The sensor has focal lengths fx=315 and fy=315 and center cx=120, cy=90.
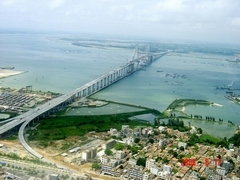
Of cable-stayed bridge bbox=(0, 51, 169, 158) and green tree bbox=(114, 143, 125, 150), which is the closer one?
green tree bbox=(114, 143, 125, 150)

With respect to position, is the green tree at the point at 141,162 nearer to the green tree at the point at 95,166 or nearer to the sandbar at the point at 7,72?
the green tree at the point at 95,166

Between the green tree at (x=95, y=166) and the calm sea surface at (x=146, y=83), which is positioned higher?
the calm sea surface at (x=146, y=83)

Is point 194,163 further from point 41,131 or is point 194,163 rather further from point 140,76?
point 140,76

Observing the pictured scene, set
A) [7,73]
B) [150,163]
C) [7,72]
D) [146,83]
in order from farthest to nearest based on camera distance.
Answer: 1. [7,72]
2. [146,83]
3. [7,73]
4. [150,163]

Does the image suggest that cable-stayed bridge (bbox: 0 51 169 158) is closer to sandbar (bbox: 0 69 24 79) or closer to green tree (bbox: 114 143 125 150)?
green tree (bbox: 114 143 125 150)

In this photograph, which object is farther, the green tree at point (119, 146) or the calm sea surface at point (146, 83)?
the calm sea surface at point (146, 83)

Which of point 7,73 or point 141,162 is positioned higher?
point 7,73

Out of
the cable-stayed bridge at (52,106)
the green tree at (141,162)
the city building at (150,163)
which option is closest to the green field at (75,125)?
the cable-stayed bridge at (52,106)

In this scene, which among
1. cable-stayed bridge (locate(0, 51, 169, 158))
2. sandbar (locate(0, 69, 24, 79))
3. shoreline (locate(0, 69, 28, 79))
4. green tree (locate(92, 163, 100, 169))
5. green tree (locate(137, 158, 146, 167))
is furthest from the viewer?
sandbar (locate(0, 69, 24, 79))

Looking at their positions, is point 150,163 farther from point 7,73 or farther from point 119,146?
point 7,73

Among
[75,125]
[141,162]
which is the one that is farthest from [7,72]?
[141,162]

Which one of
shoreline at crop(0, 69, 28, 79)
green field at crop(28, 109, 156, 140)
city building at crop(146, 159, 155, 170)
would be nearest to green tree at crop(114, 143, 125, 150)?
city building at crop(146, 159, 155, 170)
